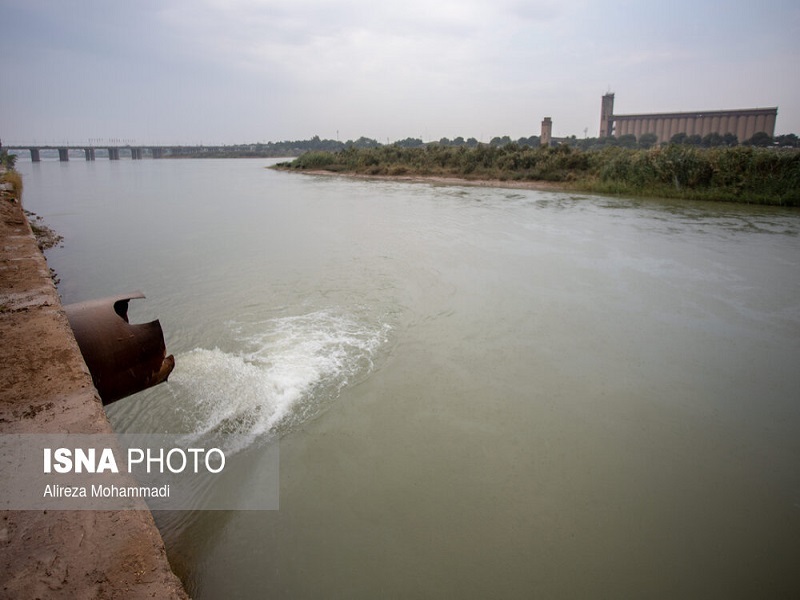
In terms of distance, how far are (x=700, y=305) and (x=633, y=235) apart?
610 centimetres

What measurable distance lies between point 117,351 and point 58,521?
1358 millimetres

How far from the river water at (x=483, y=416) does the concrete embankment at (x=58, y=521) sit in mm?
980

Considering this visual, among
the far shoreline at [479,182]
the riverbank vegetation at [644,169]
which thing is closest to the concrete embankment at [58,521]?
the riverbank vegetation at [644,169]

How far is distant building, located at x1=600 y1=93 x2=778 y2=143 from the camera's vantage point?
2781 inches

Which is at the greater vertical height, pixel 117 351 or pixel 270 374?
pixel 117 351

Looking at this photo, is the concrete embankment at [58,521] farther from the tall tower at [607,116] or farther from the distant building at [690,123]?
the tall tower at [607,116]

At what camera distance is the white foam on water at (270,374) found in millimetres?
3479

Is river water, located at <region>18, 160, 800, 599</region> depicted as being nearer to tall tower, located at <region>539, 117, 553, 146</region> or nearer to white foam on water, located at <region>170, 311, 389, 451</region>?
white foam on water, located at <region>170, 311, 389, 451</region>

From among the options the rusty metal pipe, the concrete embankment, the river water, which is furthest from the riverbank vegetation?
the concrete embankment

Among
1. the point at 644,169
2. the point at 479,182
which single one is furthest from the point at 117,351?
the point at 479,182

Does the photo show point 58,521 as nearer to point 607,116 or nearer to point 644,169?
point 644,169

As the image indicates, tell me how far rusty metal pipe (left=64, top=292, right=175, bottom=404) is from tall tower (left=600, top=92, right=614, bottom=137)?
364ft

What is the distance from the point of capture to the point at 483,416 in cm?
379

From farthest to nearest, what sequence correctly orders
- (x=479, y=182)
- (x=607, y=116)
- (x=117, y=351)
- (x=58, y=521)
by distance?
1. (x=607, y=116)
2. (x=479, y=182)
3. (x=117, y=351)
4. (x=58, y=521)
